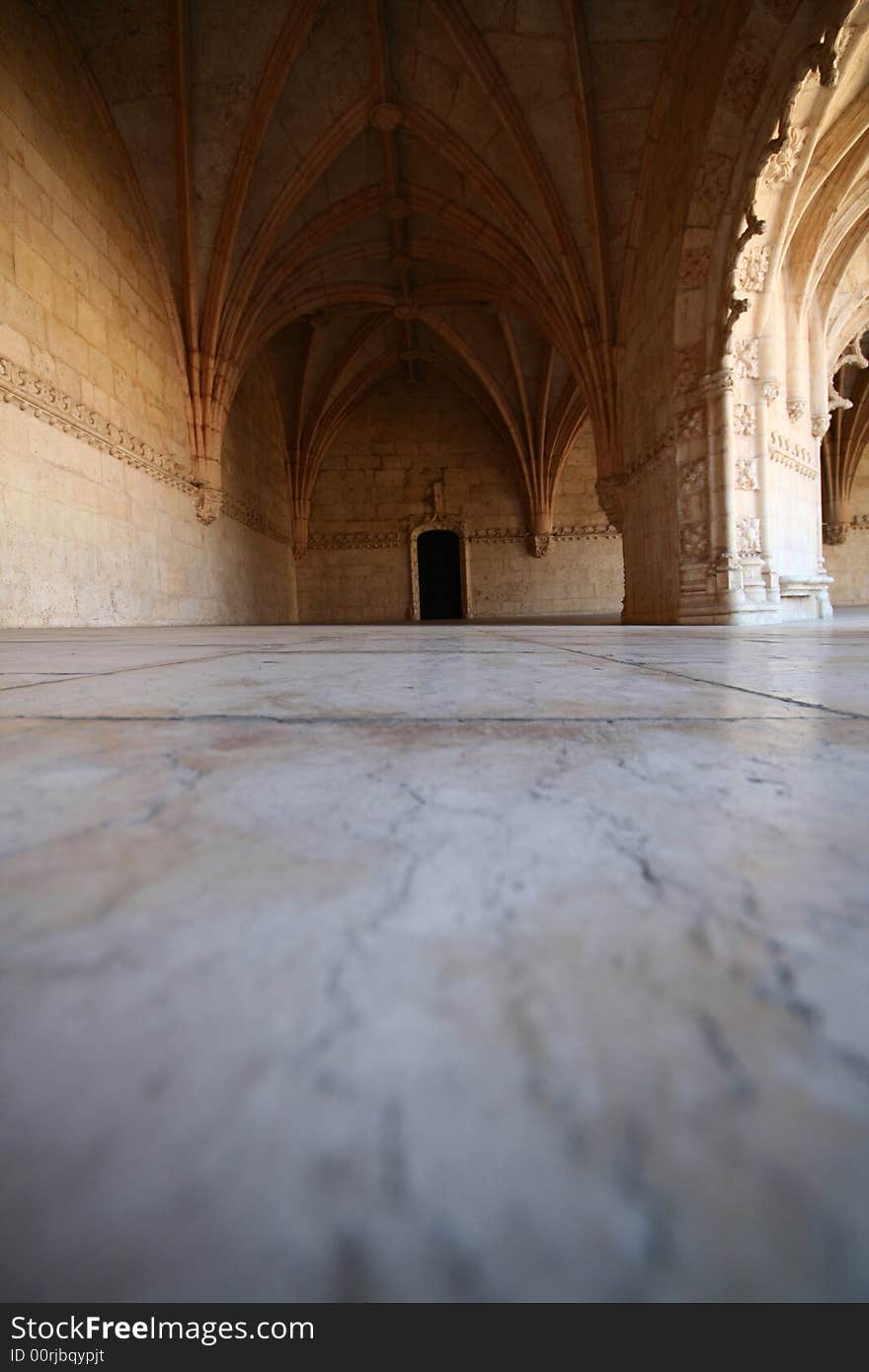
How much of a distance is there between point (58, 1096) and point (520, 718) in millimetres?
757

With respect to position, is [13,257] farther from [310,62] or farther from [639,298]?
[639,298]

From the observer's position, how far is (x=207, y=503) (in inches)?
416

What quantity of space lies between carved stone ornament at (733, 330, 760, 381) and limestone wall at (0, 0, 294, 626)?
641 centimetres

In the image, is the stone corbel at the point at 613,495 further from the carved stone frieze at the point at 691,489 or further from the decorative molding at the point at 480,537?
the decorative molding at the point at 480,537

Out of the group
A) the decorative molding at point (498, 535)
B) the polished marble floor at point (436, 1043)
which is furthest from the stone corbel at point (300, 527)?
the polished marble floor at point (436, 1043)

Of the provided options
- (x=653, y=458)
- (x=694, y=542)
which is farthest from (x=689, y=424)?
(x=694, y=542)

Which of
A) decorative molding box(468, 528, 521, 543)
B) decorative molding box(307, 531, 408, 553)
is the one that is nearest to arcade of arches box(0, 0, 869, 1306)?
decorative molding box(307, 531, 408, 553)

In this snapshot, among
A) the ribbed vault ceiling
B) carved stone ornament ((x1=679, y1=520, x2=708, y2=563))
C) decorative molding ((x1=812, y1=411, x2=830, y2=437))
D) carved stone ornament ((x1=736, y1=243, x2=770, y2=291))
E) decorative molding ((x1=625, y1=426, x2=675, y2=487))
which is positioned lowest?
carved stone ornament ((x1=679, y1=520, x2=708, y2=563))

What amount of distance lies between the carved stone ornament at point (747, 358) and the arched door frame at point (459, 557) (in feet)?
35.8

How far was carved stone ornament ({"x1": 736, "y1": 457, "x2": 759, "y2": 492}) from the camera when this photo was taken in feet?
21.2

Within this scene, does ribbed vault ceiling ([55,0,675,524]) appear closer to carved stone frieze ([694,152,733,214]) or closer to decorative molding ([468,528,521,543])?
carved stone frieze ([694,152,733,214])

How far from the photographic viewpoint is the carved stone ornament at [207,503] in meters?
10.5

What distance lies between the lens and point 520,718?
3.06 feet

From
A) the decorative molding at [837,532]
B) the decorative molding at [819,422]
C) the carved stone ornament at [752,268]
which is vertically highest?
the carved stone ornament at [752,268]
